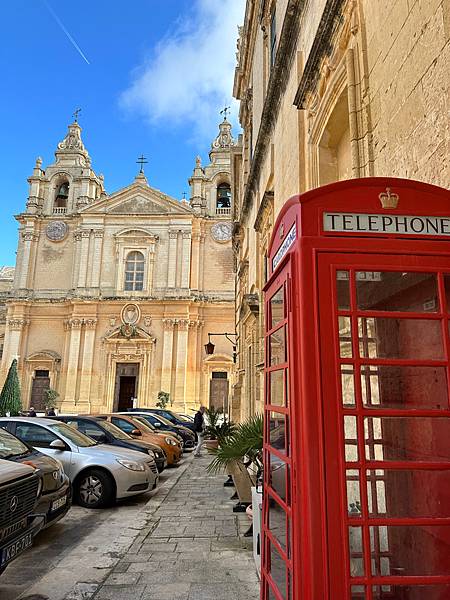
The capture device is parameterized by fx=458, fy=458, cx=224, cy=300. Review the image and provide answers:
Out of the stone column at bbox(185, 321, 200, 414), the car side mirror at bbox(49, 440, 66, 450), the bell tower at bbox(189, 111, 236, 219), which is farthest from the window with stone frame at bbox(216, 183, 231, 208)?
the car side mirror at bbox(49, 440, 66, 450)

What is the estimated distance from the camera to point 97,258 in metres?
31.7

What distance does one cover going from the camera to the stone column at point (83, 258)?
103 feet

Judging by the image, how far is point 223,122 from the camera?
3478 cm

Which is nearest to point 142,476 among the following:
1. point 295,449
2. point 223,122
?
point 295,449

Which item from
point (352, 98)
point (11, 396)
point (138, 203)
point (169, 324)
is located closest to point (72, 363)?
point (11, 396)

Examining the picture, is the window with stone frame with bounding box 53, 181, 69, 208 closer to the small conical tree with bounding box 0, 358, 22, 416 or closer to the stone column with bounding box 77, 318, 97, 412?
the stone column with bounding box 77, 318, 97, 412

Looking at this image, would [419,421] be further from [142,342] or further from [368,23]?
[142,342]

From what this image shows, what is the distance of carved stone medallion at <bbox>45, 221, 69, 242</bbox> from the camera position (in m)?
32.9

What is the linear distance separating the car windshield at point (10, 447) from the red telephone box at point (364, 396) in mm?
4460

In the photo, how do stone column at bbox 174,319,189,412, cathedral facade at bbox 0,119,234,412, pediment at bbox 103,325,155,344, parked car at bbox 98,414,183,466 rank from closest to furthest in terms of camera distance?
parked car at bbox 98,414,183,466
stone column at bbox 174,319,189,412
cathedral facade at bbox 0,119,234,412
pediment at bbox 103,325,155,344

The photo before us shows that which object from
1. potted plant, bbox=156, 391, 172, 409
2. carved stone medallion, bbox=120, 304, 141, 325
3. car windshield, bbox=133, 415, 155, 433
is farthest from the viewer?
carved stone medallion, bbox=120, 304, 141, 325

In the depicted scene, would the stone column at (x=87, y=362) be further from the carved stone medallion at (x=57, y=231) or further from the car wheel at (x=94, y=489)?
the car wheel at (x=94, y=489)

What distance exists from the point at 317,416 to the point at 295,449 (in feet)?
0.60

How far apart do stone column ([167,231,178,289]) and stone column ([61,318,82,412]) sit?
6569 mm
